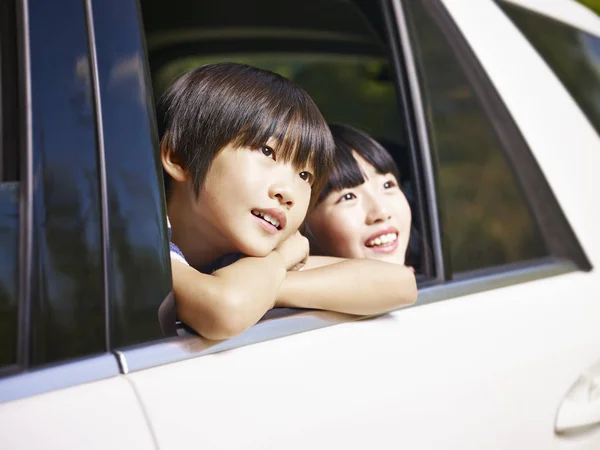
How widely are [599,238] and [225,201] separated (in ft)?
3.47

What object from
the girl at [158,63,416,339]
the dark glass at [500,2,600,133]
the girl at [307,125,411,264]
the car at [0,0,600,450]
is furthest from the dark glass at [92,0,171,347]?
the dark glass at [500,2,600,133]

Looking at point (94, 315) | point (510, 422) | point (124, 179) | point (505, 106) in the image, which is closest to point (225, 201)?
point (124, 179)

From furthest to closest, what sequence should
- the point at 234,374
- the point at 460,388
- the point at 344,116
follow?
1. the point at 344,116
2. the point at 460,388
3. the point at 234,374

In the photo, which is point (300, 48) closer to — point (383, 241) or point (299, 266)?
point (383, 241)

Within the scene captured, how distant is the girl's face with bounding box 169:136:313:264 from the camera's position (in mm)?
1753

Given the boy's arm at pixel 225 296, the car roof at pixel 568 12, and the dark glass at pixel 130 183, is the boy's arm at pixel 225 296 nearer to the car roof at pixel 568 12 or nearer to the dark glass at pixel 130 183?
the dark glass at pixel 130 183

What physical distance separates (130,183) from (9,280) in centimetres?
25

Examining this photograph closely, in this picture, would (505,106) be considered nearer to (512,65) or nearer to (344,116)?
(512,65)

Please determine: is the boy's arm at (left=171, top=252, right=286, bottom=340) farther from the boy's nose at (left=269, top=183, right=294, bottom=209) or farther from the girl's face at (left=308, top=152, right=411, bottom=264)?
the girl's face at (left=308, top=152, right=411, bottom=264)

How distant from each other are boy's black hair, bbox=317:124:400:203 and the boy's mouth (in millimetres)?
642

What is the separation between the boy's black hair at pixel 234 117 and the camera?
5.91ft

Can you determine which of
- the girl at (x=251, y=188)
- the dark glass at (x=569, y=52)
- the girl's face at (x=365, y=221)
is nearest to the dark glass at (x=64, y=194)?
the girl at (x=251, y=188)

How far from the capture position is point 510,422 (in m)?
1.78

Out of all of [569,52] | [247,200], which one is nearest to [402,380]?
[247,200]
